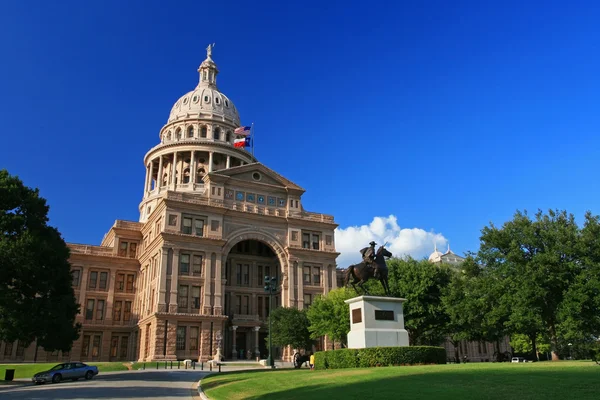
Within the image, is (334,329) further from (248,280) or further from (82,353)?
(82,353)

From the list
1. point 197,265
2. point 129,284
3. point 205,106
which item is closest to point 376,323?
point 197,265

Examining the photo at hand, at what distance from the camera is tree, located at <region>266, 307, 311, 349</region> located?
5534 centimetres

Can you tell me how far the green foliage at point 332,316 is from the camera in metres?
52.9

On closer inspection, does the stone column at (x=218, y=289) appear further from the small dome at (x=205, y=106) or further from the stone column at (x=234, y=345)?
the small dome at (x=205, y=106)

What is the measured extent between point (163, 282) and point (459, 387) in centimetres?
4777

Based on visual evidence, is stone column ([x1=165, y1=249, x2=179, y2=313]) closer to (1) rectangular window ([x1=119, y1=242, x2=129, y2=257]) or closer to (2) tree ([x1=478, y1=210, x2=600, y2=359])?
(1) rectangular window ([x1=119, y1=242, x2=129, y2=257])

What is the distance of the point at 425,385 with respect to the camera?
1592 centimetres

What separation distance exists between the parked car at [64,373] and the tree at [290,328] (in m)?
23.0

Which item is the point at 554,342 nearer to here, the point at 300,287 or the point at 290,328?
→ the point at 290,328

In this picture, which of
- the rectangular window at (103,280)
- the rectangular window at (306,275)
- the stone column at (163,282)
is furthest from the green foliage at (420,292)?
the rectangular window at (103,280)

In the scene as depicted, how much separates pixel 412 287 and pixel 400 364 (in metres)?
27.3

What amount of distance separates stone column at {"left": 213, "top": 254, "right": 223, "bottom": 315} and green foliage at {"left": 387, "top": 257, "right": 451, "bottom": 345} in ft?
69.8

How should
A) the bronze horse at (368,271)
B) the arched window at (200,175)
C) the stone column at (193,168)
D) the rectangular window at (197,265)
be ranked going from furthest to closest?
1. the arched window at (200,175)
2. the stone column at (193,168)
3. the rectangular window at (197,265)
4. the bronze horse at (368,271)

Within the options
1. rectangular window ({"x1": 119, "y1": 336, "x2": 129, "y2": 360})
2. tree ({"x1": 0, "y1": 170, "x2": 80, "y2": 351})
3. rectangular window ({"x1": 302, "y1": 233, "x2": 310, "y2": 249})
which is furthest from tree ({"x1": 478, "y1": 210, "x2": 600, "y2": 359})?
rectangular window ({"x1": 119, "y1": 336, "x2": 129, "y2": 360})
